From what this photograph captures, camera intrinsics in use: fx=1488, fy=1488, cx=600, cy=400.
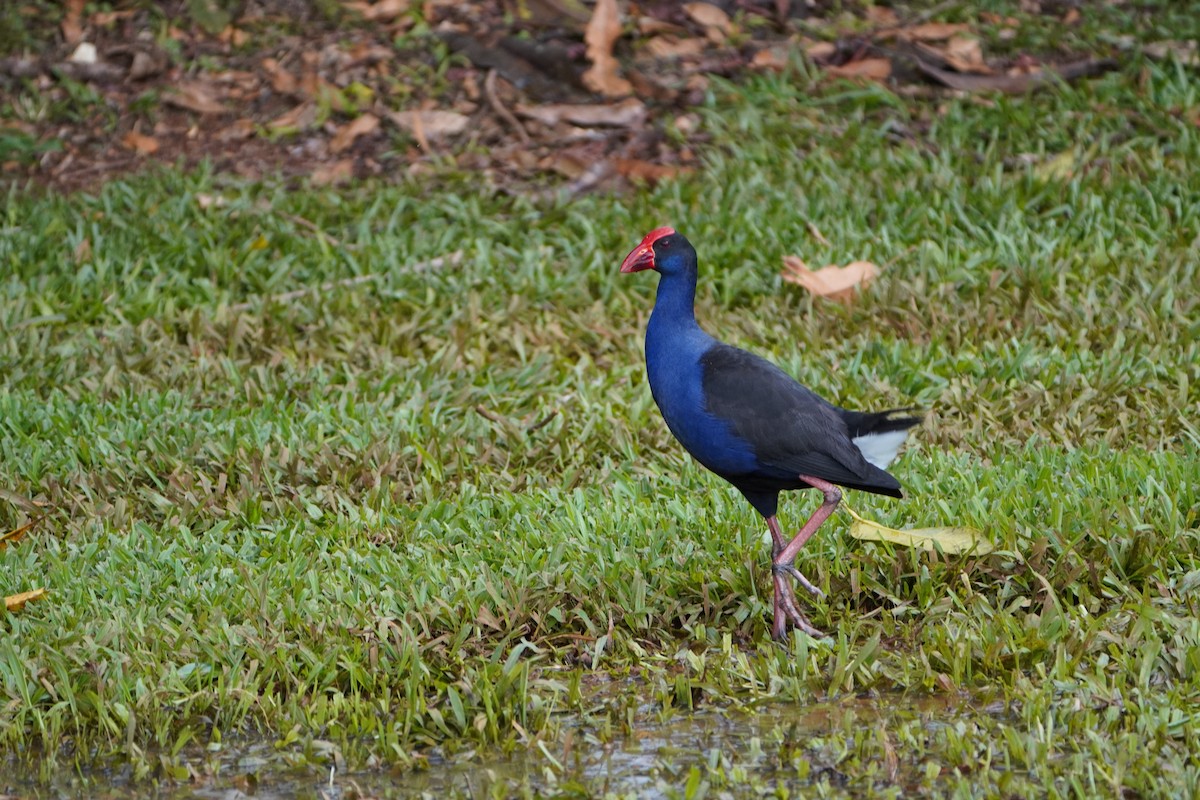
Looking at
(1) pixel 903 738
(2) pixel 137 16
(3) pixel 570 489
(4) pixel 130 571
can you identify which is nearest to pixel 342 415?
(3) pixel 570 489

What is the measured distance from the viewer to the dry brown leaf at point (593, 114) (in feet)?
28.8

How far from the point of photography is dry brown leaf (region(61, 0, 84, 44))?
31.6 ft

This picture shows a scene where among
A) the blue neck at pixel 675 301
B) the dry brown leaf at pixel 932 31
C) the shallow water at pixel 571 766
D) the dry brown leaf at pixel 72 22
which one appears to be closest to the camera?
the shallow water at pixel 571 766

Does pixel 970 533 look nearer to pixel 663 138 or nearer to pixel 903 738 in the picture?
pixel 903 738

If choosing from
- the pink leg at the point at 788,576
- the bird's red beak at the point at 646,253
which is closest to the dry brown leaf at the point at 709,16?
the bird's red beak at the point at 646,253

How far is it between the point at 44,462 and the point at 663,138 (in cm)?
433

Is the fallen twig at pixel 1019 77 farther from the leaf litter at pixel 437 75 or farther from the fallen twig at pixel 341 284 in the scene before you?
the fallen twig at pixel 341 284

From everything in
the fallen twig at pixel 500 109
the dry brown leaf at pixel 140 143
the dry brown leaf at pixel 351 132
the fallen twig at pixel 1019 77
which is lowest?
the dry brown leaf at pixel 140 143

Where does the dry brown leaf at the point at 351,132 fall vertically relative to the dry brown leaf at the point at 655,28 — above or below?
below

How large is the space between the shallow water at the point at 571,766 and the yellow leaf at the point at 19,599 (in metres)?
0.79

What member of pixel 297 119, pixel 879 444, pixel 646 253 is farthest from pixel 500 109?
pixel 879 444

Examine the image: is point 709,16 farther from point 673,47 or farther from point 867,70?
point 867,70

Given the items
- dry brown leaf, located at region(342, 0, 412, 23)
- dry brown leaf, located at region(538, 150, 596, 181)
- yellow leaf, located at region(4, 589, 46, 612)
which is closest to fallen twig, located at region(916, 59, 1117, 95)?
dry brown leaf, located at region(538, 150, 596, 181)

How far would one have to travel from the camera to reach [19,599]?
14.8 ft
